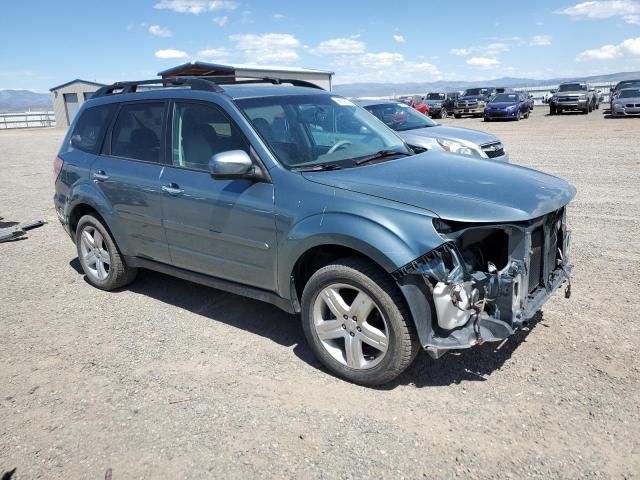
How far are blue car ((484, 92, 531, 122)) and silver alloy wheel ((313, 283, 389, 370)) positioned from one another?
2790 cm

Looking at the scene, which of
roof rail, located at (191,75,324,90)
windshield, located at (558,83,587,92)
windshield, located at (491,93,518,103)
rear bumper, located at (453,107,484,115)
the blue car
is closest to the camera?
roof rail, located at (191,75,324,90)

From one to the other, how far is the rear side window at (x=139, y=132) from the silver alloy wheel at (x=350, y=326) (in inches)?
79.1

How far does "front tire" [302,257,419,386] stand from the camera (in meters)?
3.29

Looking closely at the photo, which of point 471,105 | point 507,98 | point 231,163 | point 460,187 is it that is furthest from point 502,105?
point 231,163

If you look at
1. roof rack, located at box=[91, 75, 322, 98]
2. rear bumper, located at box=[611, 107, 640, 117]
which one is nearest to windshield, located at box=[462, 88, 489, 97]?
rear bumper, located at box=[611, 107, 640, 117]

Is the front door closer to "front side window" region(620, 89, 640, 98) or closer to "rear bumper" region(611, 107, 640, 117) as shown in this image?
"rear bumper" region(611, 107, 640, 117)

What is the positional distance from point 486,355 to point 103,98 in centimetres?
425

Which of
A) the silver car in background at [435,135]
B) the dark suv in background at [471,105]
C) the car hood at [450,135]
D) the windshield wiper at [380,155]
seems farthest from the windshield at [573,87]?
the windshield wiper at [380,155]

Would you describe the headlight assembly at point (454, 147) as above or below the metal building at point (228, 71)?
below

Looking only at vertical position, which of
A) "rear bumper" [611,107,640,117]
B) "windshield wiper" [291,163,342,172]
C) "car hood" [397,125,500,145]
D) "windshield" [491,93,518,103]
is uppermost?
"windshield" [491,93,518,103]

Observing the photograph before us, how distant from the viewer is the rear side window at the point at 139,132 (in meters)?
4.66

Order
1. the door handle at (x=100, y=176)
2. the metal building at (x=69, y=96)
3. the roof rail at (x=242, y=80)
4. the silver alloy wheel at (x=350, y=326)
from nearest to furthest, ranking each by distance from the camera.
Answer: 1. the silver alloy wheel at (x=350, y=326)
2. the roof rail at (x=242, y=80)
3. the door handle at (x=100, y=176)
4. the metal building at (x=69, y=96)

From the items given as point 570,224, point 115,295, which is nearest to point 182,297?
point 115,295

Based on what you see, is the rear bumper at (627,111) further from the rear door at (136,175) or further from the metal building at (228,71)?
the rear door at (136,175)
